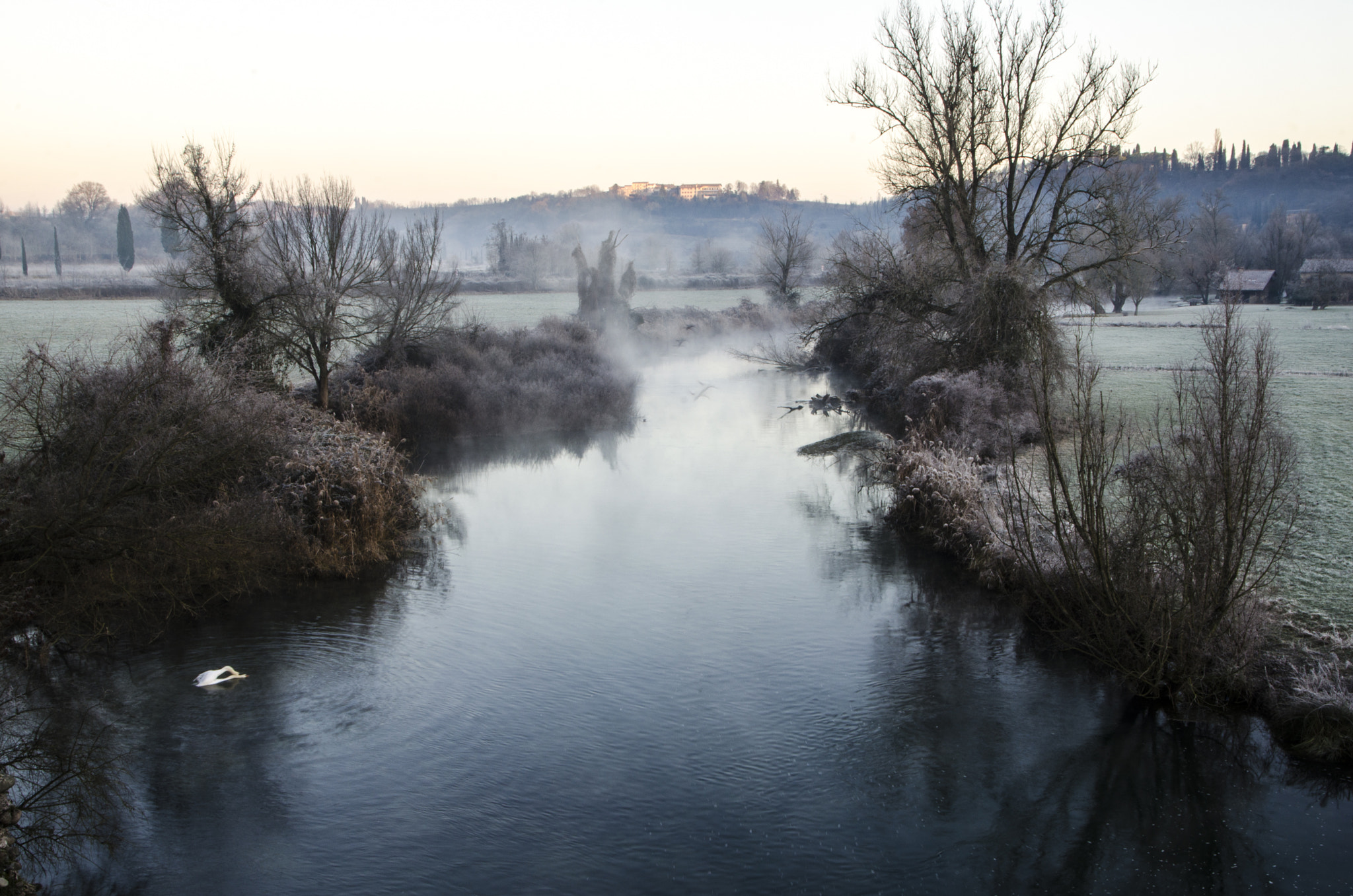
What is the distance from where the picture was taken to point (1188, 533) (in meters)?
9.23

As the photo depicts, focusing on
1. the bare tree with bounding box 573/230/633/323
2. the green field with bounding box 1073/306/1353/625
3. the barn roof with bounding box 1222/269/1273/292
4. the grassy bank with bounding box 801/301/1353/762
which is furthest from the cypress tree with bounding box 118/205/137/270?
the barn roof with bounding box 1222/269/1273/292

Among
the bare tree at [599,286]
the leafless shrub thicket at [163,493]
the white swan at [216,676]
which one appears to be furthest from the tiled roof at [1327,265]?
the white swan at [216,676]

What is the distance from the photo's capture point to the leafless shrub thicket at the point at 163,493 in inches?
394

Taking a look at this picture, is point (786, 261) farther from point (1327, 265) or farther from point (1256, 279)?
point (1327, 265)

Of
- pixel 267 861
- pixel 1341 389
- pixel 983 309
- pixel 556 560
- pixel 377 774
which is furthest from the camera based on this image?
pixel 1341 389

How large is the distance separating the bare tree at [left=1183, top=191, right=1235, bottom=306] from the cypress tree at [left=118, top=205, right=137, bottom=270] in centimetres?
9621

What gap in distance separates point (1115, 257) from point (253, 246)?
24822mm

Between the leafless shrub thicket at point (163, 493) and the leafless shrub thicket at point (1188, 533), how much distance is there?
10.5 m

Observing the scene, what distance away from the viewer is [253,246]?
82.1 ft

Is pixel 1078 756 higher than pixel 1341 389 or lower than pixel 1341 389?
lower

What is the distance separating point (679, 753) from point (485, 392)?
22.8 metres

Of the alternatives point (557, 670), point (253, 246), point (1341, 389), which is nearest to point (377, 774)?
point (557, 670)

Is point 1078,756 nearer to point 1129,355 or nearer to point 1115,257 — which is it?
point 1115,257

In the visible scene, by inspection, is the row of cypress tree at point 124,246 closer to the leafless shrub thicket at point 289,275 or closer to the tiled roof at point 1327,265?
the leafless shrub thicket at point 289,275
